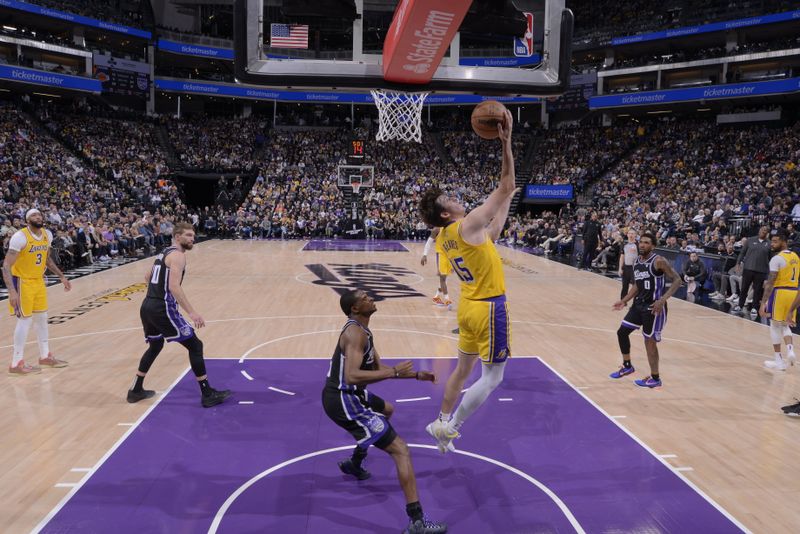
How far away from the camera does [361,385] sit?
144 inches

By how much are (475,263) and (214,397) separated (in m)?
2.94

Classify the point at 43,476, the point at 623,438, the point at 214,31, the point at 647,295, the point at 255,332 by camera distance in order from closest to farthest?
the point at 43,476
the point at 623,438
the point at 647,295
the point at 255,332
the point at 214,31

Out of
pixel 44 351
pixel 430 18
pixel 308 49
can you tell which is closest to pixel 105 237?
pixel 44 351

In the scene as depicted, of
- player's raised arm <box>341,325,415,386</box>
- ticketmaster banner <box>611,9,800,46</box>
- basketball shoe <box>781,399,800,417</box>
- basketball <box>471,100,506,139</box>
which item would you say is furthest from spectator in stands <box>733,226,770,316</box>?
ticketmaster banner <box>611,9,800,46</box>

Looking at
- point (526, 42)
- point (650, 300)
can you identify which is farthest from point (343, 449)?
point (526, 42)

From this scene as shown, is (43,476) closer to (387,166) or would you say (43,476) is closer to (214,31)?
(387,166)

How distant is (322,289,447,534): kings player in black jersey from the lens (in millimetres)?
3480

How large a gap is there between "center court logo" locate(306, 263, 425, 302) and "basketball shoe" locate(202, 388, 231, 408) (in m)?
6.03

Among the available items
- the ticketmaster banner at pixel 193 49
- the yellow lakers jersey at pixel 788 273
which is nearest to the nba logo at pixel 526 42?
the yellow lakers jersey at pixel 788 273

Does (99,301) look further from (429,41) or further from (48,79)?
(48,79)

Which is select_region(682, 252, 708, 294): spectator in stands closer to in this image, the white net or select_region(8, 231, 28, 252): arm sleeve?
the white net

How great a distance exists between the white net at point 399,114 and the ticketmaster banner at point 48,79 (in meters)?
23.0

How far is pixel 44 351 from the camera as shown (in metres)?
6.70

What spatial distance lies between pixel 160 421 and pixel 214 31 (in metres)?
38.4
